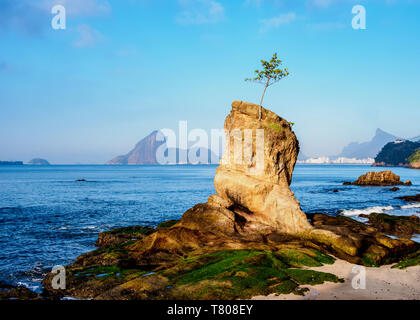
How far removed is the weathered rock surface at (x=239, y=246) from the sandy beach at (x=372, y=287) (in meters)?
0.76

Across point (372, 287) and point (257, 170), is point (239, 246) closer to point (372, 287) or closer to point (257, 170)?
point (257, 170)

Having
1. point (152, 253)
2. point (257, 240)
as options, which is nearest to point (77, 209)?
point (152, 253)

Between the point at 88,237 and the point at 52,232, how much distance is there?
17.6 ft

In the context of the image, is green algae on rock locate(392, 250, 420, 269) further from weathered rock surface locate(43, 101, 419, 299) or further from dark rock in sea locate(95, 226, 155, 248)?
dark rock in sea locate(95, 226, 155, 248)

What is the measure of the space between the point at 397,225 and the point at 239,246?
21102 millimetres

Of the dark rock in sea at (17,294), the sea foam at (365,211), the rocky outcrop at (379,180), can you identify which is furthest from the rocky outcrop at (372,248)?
the rocky outcrop at (379,180)

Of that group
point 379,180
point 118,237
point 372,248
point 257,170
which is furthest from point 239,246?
point 379,180

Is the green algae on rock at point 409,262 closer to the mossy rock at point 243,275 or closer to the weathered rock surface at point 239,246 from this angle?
the weathered rock surface at point 239,246

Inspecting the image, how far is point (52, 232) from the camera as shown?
36.3 meters

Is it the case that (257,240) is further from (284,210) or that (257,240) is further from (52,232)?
(52,232)

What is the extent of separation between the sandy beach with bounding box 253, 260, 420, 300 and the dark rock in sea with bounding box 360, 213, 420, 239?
14439 mm

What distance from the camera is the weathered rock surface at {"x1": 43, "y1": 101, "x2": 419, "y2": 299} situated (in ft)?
56.0

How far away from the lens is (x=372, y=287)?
1641 cm

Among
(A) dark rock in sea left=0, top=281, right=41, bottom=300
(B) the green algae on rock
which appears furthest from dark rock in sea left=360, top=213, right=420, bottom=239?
(A) dark rock in sea left=0, top=281, right=41, bottom=300
